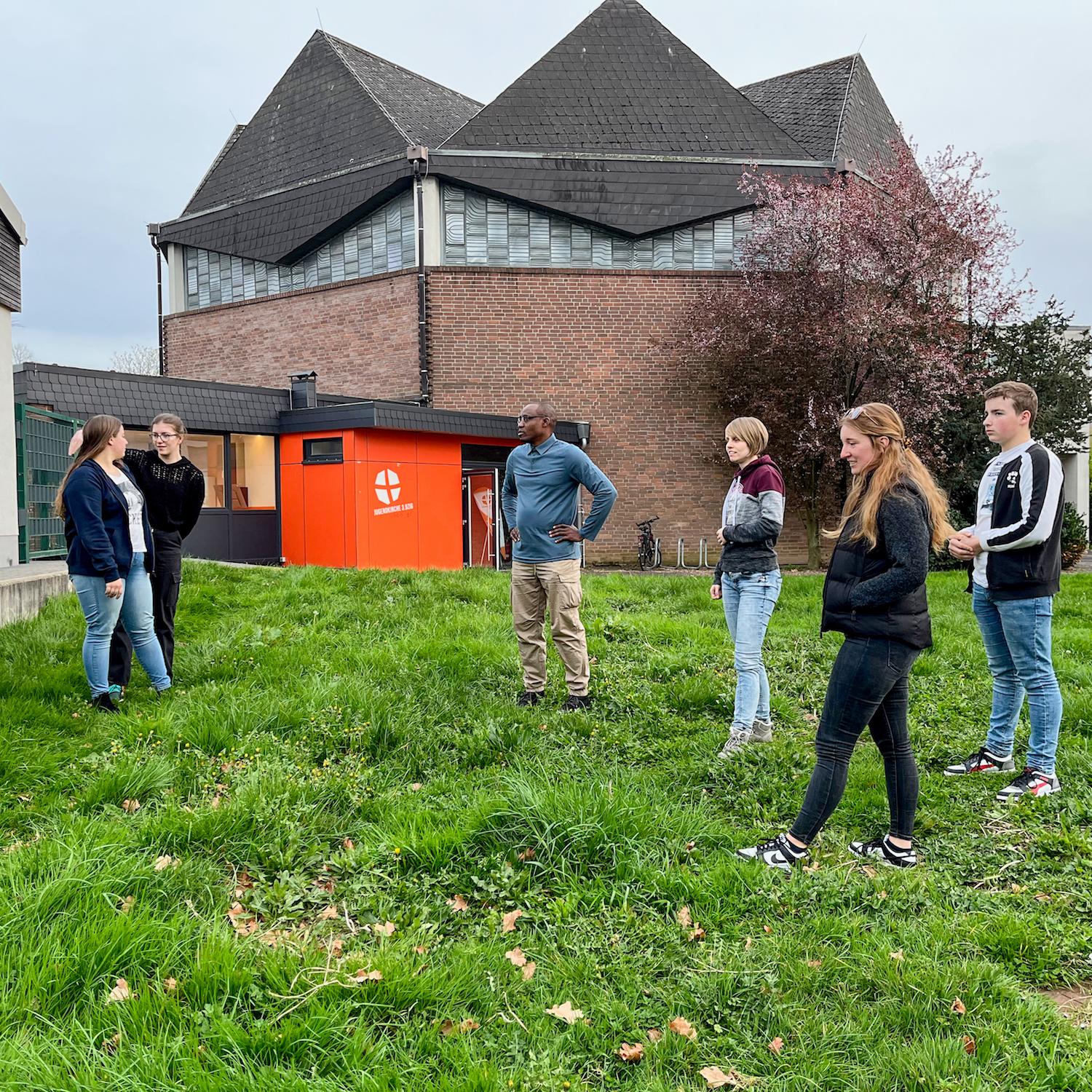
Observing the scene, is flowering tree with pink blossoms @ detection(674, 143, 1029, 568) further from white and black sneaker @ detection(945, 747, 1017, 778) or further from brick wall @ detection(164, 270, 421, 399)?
white and black sneaker @ detection(945, 747, 1017, 778)

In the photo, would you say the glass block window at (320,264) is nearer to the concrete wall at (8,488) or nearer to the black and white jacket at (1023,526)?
the concrete wall at (8,488)

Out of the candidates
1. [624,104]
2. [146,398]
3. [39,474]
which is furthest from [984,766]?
[624,104]

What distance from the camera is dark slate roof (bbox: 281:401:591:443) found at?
1611 centimetres

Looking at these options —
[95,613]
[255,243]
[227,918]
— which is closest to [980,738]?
[227,918]

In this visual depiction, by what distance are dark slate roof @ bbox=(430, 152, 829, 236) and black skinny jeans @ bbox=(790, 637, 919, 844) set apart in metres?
19.2

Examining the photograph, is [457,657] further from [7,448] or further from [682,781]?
[7,448]

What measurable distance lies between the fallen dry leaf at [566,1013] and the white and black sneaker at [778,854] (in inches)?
48.7

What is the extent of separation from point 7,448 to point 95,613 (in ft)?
17.7

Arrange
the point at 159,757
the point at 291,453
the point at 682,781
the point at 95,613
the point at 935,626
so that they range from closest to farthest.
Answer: the point at 159,757 < the point at 682,781 < the point at 95,613 < the point at 935,626 < the point at 291,453

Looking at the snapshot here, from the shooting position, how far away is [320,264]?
23156 mm

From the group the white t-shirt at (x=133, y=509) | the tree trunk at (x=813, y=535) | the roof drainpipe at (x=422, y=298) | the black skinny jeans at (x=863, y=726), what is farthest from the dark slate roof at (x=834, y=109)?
the black skinny jeans at (x=863, y=726)

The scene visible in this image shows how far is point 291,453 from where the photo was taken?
17.3 metres

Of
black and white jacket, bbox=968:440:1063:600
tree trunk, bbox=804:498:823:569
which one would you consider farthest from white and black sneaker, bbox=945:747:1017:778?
tree trunk, bbox=804:498:823:569

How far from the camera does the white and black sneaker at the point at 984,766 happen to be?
16.3 ft
